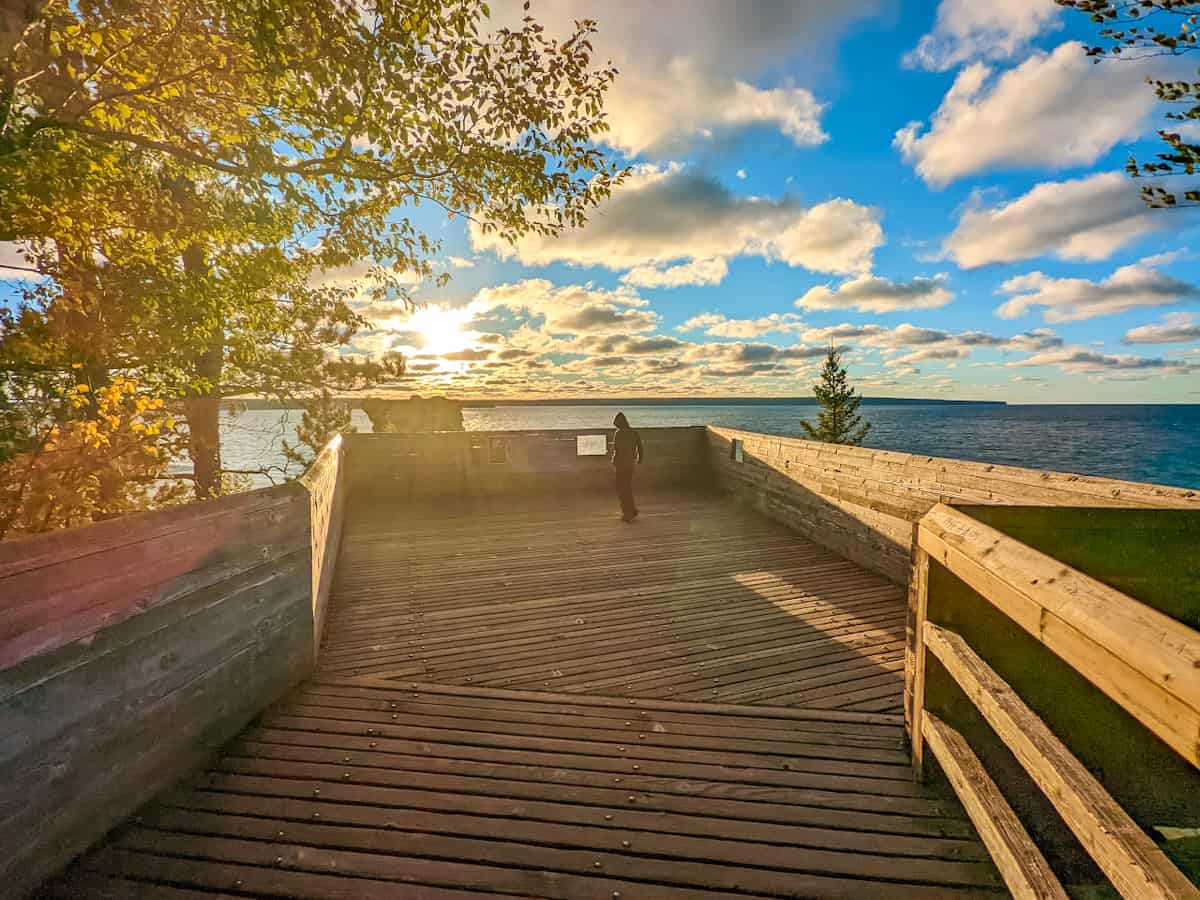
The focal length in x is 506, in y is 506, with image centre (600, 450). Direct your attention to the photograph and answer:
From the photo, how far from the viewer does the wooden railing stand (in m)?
1.12

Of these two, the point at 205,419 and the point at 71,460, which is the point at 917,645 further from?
the point at 205,419

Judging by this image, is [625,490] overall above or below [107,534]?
below

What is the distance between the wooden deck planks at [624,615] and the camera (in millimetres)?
4199

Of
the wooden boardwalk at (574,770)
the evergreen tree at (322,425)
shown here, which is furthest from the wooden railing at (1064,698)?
the evergreen tree at (322,425)

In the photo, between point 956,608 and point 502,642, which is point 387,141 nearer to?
point 502,642

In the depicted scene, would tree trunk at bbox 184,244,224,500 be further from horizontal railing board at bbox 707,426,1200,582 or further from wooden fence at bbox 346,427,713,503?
horizontal railing board at bbox 707,426,1200,582

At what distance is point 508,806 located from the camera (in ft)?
8.94

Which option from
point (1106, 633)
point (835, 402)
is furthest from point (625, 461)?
point (835, 402)

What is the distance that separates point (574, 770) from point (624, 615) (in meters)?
2.51

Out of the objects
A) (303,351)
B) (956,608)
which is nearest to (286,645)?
(956,608)

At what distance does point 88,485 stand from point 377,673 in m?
4.18

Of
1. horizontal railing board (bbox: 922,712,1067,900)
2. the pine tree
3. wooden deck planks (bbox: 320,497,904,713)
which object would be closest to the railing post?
horizontal railing board (bbox: 922,712,1067,900)

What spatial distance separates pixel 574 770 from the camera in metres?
3.03

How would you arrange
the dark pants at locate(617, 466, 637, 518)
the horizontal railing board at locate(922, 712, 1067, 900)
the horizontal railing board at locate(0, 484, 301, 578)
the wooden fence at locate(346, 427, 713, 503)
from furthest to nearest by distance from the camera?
1. the wooden fence at locate(346, 427, 713, 503)
2. the dark pants at locate(617, 466, 637, 518)
3. the horizontal railing board at locate(0, 484, 301, 578)
4. the horizontal railing board at locate(922, 712, 1067, 900)
